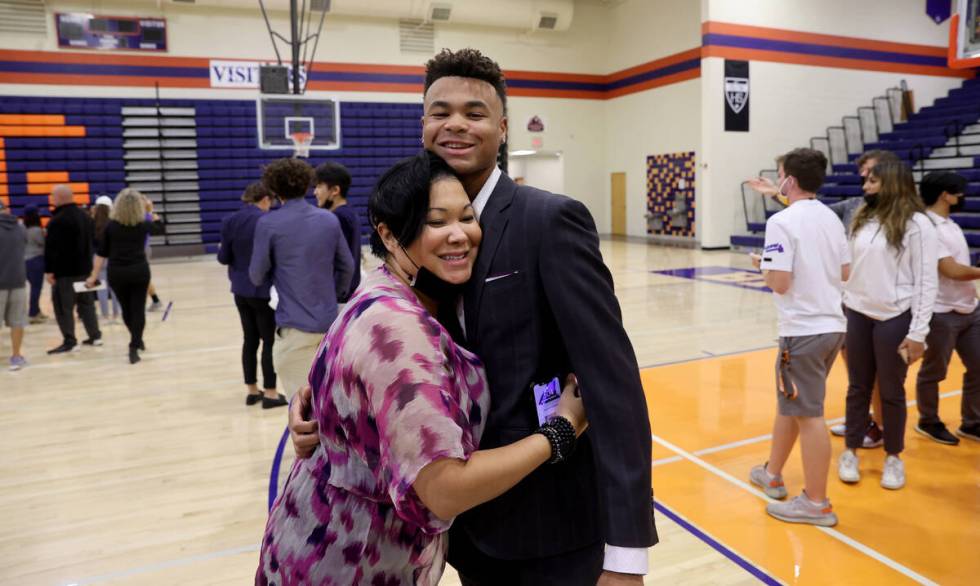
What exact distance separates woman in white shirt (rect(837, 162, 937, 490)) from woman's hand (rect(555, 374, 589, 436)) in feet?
9.07

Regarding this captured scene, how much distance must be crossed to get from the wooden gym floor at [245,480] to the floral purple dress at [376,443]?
170 cm

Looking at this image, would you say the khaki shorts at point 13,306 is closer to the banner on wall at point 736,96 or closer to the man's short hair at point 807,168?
the man's short hair at point 807,168

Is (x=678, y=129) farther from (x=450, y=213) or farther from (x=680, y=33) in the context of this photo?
(x=450, y=213)

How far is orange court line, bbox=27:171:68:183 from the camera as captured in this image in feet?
45.9

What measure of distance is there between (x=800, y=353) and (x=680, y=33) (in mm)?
15573

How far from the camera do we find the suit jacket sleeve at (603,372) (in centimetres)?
113

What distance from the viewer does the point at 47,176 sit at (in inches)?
555

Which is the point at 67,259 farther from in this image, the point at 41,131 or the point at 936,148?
the point at 936,148

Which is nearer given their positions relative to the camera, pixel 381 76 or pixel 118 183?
pixel 118 183

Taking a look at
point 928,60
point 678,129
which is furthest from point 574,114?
point 928,60

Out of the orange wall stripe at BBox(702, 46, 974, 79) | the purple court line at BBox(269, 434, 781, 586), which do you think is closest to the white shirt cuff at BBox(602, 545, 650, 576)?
the purple court line at BBox(269, 434, 781, 586)

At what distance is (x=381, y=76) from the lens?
16641 millimetres

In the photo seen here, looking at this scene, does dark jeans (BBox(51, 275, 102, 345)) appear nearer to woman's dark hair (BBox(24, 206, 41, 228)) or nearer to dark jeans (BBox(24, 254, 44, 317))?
woman's dark hair (BBox(24, 206, 41, 228))

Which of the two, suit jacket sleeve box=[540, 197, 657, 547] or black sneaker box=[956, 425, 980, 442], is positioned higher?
suit jacket sleeve box=[540, 197, 657, 547]
